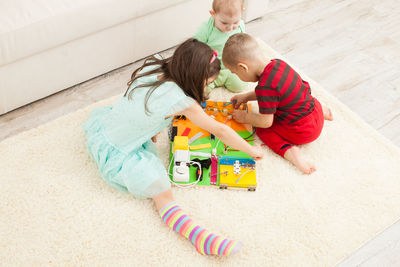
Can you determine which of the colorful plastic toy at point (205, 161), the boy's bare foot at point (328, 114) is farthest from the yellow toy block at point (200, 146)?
the boy's bare foot at point (328, 114)

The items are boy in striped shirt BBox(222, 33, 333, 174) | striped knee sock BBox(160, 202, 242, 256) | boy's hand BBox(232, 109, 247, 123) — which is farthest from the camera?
boy's hand BBox(232, 109, 247, 123)

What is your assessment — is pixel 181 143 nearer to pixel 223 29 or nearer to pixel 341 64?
pixel 223 29

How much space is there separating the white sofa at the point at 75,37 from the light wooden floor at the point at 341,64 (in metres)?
0.08

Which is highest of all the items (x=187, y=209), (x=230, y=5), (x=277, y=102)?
(x=230, y=5)

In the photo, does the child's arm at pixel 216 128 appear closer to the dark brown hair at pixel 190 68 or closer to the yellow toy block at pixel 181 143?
the dark brown hair at pixel 190 68

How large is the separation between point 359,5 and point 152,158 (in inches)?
75.4

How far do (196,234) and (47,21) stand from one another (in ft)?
3.51

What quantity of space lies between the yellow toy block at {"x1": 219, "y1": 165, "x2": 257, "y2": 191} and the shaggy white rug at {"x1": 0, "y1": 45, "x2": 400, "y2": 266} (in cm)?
4

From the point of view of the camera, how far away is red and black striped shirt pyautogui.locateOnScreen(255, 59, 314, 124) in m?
1.57

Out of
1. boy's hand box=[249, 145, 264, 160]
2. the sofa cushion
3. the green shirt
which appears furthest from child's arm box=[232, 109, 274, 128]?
the sofa cushion

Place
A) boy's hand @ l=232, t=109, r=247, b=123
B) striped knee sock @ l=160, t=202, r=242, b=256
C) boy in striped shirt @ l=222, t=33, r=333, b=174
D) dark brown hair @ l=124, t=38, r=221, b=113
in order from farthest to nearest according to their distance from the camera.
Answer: boy's hand @ l=232, t=109, r=247, b=123 < boy in striped shirt @ l=222, t=33, r=333, b=174 < striped knee sock @ l=160, t=202, r=242, b=256 < dark brown hair @ l=124, t=38, r=221, b=113

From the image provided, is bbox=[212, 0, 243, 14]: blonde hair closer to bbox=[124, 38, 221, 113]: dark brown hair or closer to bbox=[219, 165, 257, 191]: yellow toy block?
bbox=[124, 38, 221, 113]: dark brown hair

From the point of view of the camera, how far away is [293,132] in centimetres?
174

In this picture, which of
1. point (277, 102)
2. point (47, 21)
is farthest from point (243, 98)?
point (47, 21)
